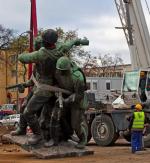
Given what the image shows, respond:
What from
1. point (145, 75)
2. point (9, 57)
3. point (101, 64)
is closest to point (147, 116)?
point (145, 75)

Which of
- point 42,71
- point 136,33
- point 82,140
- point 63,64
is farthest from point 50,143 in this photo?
point 136,33

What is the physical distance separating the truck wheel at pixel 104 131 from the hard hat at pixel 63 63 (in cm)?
853

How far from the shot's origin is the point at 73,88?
1154 cm

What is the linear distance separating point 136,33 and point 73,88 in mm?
10738

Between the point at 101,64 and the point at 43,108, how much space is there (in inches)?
2300

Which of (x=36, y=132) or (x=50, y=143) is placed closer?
(x=50, y=143)

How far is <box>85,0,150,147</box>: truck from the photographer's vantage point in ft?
63.6

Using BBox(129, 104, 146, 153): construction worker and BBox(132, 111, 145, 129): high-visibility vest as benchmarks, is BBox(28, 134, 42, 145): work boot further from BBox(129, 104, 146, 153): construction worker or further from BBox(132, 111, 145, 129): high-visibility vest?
BBox(132, 111, 145, 129): high-visibility vest

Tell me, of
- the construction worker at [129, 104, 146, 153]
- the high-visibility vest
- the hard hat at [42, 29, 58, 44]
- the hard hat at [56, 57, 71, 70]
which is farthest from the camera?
the high-visibility vest

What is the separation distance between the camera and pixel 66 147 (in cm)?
1191

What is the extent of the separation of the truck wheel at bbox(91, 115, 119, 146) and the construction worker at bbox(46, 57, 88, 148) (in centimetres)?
757

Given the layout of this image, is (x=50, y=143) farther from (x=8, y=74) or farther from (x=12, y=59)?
(x=8, y=74)

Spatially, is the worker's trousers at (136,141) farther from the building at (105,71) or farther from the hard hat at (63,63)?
the building at (105,71)

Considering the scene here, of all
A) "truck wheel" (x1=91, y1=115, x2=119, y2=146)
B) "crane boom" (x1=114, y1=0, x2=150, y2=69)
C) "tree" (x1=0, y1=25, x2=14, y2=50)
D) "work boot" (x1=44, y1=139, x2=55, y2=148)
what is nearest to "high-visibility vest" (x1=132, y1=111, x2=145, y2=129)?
"work boot" (x1=44, y1=139, x2=55, y2=148)
